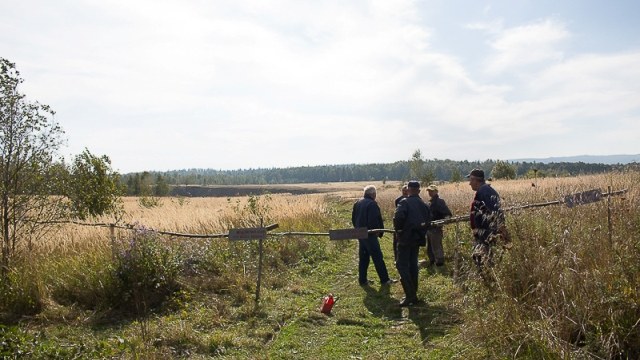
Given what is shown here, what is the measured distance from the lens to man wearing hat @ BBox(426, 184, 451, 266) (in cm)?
1052

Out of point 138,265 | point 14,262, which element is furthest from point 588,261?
point 14,262

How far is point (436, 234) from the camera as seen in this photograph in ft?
34.7

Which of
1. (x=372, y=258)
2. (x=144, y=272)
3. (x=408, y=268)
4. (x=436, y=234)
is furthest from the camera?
(x=436, y=234)

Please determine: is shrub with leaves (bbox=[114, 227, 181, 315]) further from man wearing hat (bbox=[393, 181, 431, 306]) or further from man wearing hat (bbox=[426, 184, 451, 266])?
man wearing hat (bbox=[426, 184, 451, 266])

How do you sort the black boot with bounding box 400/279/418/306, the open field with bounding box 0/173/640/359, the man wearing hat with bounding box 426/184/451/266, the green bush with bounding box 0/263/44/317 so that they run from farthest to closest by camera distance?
the man wearing hat with bounding box 426/184/451/266, the black boot with bounding box 400/279/418/306, the green bush with bounding box 0/263/44/317, the open field with bounding box 0/173/640/359

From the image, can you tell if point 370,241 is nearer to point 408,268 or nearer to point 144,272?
point 408,268

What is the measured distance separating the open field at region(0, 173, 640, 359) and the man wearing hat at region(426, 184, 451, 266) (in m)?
0.43

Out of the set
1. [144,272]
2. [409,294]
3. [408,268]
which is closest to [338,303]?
[409,294]

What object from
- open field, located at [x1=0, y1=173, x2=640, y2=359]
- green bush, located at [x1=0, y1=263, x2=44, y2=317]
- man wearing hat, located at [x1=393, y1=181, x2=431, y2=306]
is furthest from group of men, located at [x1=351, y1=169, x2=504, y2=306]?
green bush, located at [x1=0, y1=263, x2=44, y2=317]

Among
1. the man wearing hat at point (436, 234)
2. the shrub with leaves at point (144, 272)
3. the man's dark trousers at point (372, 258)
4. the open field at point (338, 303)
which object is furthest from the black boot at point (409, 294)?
the shrub with leaves at point (144, 272)

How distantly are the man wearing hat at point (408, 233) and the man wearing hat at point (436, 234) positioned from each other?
2.62 meters

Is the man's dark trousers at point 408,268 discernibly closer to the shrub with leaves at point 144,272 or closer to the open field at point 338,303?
the open field at point 338,303

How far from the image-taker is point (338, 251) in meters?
13.4

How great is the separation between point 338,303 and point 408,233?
1906 millimetres
